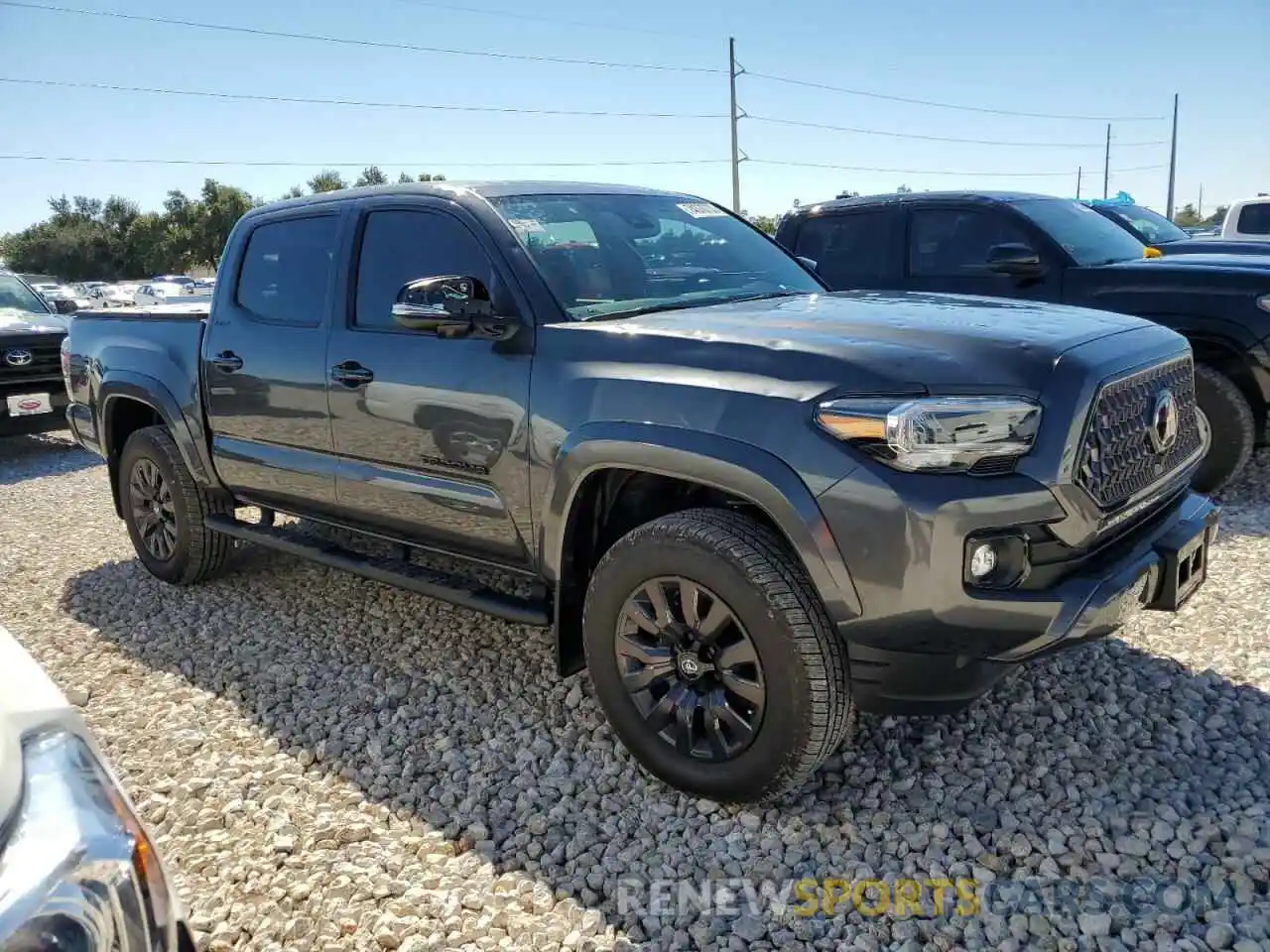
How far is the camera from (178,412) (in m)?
4.84

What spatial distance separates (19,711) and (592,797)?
191cm

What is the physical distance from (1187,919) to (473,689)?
2.48 m

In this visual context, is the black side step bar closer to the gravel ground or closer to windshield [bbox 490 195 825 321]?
the gravel ground

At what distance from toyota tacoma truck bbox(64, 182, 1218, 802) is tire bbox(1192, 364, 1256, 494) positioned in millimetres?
2558

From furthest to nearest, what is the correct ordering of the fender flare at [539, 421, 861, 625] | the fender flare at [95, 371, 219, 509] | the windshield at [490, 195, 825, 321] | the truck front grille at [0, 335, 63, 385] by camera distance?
the truck front grille at [0, 335, 63, 385], the fender flare at [95, 371, 219, 509], the windshield at [490, 195, 825, 321], the fender flare at [539, 421, 861, 625]

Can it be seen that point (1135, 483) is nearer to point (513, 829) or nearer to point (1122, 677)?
point (1122, 677)

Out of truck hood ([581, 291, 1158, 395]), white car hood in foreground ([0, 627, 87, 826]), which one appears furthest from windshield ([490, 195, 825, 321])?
white car hood in foreground ([0, 627, 87, 826])

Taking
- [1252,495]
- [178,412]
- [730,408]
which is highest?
[730,408]

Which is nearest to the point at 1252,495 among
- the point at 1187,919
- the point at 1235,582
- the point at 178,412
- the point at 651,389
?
the point at 1235,582

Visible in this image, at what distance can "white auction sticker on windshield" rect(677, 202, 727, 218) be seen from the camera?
4.20 metres

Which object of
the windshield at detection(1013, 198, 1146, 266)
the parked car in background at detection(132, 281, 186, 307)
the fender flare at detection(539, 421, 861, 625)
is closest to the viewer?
the fender flare at detection(539, 421, 861, 625)

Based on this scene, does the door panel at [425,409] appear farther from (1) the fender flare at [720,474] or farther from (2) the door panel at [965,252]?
(2) the door panel at [965,252]

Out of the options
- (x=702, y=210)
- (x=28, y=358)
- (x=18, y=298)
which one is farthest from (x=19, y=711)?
(x=18, y=298)

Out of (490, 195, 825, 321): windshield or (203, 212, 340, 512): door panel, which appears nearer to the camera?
(490, 195, 825, 321): windshield
